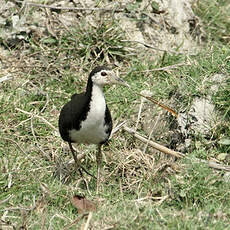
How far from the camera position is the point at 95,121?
4.55m

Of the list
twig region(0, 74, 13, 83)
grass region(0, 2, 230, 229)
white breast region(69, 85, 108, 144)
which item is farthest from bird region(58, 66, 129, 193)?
twig region(0, 74, 13, 83)

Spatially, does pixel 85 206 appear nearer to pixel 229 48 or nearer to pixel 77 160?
pixel 77 160

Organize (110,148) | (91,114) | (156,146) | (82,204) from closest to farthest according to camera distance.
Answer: (82,204)
(91,114)
(156,146)
(110,148)

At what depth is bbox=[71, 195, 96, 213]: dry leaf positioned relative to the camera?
4.21m

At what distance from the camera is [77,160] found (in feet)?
16.8

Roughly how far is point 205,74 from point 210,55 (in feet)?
1.09

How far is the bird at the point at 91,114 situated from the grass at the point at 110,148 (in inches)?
16.8

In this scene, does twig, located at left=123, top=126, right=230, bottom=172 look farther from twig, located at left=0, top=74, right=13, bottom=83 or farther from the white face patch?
twig, located at left=0, top=74, right=13, bottom=83

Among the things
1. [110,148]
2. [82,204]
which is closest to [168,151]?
[110,148]

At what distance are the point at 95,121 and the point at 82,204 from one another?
2.22 ft

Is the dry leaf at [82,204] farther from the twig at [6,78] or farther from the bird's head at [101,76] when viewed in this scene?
the twig at [6,78]

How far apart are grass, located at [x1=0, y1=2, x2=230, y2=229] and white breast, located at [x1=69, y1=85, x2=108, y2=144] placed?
431 millimetres

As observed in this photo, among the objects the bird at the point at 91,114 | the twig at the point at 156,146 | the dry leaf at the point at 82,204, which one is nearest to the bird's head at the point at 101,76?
the bird at the point at 91,114

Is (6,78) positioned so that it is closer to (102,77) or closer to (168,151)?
(102,77)
